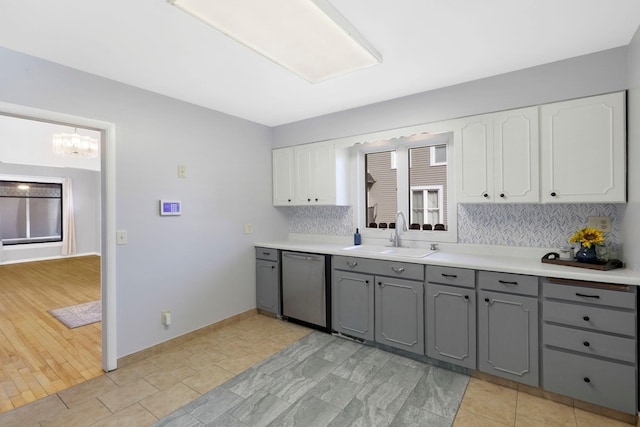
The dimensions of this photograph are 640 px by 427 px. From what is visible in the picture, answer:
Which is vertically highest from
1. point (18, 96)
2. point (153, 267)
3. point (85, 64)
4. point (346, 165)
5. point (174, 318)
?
point (85, 64)

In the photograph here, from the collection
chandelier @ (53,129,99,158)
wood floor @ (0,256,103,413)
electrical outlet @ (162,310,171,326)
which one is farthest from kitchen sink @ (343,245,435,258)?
chandelier @ (53,129,99,158)

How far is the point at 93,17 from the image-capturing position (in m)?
1.78

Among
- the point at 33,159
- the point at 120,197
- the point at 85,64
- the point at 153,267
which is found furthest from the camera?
the point at 33,159

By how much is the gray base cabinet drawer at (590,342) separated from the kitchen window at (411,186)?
1126 millimetres

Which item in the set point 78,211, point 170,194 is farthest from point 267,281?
point 78,211

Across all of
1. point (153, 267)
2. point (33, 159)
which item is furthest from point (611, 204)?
point (33, 159)

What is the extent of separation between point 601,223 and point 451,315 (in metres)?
1.31

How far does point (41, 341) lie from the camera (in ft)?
10.5

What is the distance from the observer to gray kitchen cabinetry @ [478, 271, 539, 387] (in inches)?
85.9

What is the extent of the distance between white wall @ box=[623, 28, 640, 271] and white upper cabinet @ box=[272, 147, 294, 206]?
304cm

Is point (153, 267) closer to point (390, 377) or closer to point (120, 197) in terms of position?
point (120, 197)

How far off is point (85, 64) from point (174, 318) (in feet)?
7.46

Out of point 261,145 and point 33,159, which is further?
point 33,159

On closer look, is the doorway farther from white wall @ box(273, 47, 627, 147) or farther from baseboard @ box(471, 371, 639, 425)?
baseboard @ box(471, 371, 639, 425)
